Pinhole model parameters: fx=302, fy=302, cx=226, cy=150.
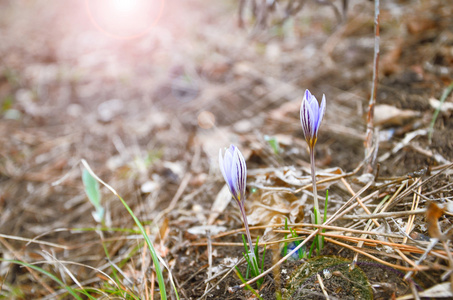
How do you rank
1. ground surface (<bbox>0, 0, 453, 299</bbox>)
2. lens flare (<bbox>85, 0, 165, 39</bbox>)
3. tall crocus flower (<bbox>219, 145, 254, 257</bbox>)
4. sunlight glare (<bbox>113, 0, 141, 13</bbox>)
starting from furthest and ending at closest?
sunlight glare (<bbox>113, 0, 141, 13</bbox>) → lens flare (<bbox>85, 0, 165, 39</bbox>) → ground surface (<bbox>0, 0, 453, 299</bbox>) → tall crocus flower (<bbox>219, 145, 254, 257</bbox>)

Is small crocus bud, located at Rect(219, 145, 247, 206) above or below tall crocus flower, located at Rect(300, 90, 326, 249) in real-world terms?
below

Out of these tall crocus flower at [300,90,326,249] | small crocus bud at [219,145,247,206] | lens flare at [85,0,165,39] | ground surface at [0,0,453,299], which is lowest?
ground surface at [0,0,453,299]

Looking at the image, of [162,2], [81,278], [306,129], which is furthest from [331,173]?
[162,2]

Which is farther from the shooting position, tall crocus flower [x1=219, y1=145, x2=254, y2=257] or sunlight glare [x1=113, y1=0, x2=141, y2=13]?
sunlight glare [x1=113, y1=0, x2=141, y2=13]

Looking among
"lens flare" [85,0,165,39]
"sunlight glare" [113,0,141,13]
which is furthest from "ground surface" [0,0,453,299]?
"sunlight glare" [113,0,141,13]

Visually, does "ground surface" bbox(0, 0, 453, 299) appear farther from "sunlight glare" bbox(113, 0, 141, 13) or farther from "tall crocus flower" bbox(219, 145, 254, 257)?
"sunlight glare" bbox(113, 0, 141, 13)

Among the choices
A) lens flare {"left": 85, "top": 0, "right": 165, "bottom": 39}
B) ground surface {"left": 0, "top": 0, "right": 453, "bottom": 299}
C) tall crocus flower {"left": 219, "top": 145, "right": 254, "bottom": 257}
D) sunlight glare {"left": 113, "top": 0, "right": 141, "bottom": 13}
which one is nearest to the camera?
tall crocus flower {"left": 219, "top": 145, "right": 254, "bottom": 257}
